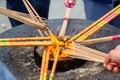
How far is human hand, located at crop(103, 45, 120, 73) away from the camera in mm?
1058

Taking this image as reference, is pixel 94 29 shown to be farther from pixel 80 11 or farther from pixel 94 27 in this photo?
pixel 80 11

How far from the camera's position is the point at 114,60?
1.07 meters

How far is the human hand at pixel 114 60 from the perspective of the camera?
41.6 inches

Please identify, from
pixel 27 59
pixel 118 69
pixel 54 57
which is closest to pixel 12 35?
Answer: pixel 27 59

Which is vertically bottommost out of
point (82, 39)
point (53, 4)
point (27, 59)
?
point (53, 4)

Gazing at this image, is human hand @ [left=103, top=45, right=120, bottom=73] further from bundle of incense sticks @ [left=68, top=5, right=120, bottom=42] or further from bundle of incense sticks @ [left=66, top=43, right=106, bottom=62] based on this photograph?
bundle of incense sticks @ [left=68, top=5, right=120, bottom=42]

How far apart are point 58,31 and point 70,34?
0.06 metres

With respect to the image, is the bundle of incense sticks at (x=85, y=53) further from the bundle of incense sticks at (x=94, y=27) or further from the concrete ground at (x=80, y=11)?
the concrete ground at (x=80, y=11)

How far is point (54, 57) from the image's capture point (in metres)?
1.21

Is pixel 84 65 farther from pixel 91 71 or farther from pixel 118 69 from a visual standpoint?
pixel 118 69

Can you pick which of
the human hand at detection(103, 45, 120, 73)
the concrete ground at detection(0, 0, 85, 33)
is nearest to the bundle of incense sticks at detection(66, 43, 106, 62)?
the human hand at detection(103, 45, 120, 73)

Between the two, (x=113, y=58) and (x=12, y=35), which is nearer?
(x=113, y=58)

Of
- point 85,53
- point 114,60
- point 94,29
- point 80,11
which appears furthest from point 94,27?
point 80,11

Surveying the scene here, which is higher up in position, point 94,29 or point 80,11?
point 94,29
